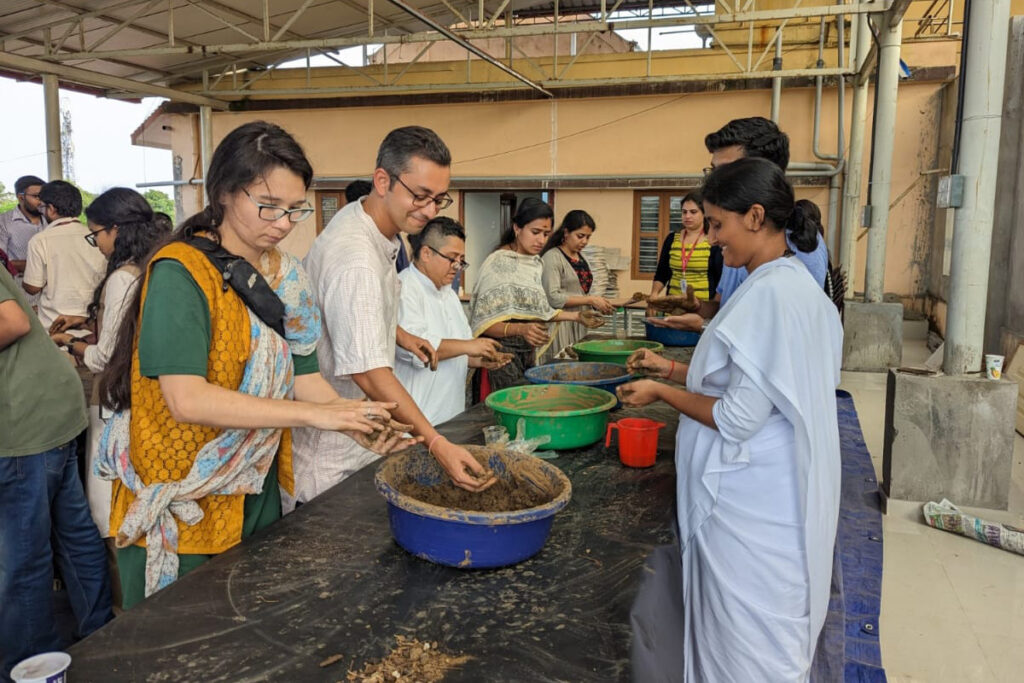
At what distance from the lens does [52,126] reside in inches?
293

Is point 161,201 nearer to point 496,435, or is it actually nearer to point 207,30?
point 207,30

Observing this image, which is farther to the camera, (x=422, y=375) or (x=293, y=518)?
(x=422, y=375)

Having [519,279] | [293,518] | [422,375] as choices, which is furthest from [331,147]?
[293,518]

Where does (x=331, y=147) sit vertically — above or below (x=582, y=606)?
above

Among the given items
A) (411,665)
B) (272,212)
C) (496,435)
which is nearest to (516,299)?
(496,435)

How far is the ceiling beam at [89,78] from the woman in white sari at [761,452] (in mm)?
7622

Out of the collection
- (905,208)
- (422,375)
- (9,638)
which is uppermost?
(905,208)

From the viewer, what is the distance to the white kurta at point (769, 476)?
1.55 meters

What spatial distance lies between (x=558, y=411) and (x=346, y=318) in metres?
0.70

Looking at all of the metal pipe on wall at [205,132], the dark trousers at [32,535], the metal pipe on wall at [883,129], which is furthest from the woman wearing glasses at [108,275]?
the metal pipe on wall at [205,132]

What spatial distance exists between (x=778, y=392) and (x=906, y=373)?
2455 millimetres

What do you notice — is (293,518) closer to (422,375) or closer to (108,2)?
(422,375)

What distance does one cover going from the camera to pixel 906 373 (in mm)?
3555

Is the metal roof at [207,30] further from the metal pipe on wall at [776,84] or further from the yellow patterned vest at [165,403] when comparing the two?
the yellow patterned vest at [165,403]
